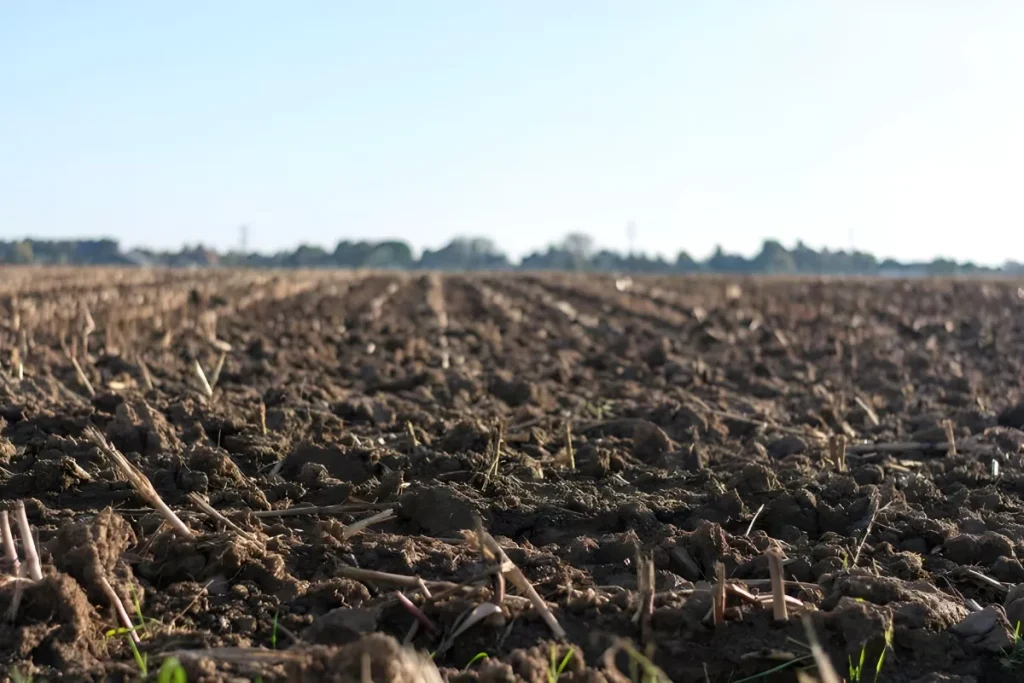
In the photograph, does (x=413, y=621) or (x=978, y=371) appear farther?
(x=978, y=371)

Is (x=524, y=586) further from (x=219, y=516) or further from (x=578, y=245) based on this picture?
(x=578, y=245)

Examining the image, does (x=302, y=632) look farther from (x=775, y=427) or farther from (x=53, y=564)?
(x=775, y=427)

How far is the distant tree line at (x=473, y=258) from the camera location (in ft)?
292

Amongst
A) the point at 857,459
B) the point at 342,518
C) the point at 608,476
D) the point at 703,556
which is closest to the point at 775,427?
the point at 857,459

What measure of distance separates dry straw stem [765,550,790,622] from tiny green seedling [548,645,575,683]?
2.11 feet

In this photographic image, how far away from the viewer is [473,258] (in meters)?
109

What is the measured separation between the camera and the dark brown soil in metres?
3.00

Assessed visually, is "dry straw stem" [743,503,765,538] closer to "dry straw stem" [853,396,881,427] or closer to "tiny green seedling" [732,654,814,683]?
"tiny green seedling" [732,654,814,683]

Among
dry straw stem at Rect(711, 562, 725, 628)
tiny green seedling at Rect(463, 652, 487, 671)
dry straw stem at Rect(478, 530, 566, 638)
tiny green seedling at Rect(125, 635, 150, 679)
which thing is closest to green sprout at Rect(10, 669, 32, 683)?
tiny green seedling at Rect(125, 635, 150, 679)

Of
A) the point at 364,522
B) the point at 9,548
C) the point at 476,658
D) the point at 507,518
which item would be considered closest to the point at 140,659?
the point at 9,548

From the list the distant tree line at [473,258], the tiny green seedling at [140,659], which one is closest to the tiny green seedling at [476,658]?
the tiny green seedling at [140,659]

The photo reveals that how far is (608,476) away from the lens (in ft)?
16.1

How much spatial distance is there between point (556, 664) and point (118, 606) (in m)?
1.29

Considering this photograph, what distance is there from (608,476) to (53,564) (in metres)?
Answer: 2.57
